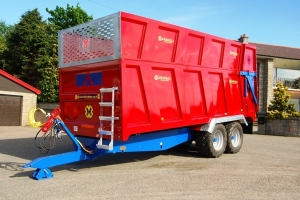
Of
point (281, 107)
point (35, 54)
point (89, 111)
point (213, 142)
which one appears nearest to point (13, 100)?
point (35, 54)

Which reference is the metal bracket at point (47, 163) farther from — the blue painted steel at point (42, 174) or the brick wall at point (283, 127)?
the brick wall at point (283, 127)

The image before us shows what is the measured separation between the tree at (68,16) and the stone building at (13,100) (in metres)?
17.5

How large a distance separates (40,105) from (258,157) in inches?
802

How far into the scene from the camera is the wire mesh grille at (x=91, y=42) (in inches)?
265

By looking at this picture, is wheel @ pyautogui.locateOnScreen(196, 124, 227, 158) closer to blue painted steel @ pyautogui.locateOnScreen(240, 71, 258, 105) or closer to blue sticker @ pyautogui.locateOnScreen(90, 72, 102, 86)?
blue painted steel @ pyautogui.locateOnScreen(240, 71, 258, 105)

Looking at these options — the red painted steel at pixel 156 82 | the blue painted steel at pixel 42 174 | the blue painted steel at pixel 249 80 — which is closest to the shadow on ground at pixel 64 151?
the blue painted steel at pixel 42 174

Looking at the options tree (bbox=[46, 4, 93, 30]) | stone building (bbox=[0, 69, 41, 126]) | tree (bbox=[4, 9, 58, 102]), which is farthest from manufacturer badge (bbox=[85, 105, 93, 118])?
tree (bbox=[46, 4, 93, 30])

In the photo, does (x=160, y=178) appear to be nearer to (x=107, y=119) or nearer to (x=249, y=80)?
(x=107, y=119)

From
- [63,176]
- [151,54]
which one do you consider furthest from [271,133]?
[63,176]

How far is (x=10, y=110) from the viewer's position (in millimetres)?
21484

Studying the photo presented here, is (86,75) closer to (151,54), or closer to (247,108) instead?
(151,54)

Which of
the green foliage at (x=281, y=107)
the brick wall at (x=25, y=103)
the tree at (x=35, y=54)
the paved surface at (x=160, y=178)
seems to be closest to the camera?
the paved surface at (x=160, y=178)

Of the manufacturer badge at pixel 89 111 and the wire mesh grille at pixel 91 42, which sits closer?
the wire mesh grille at pixel 91 42

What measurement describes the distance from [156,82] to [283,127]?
39.7ft
